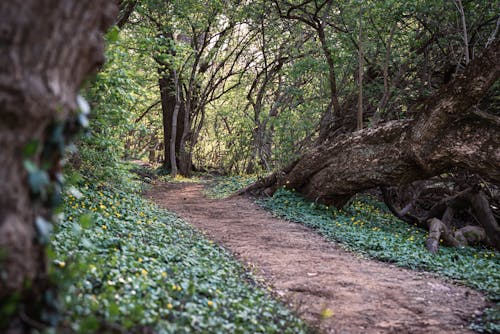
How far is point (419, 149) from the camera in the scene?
9438mm

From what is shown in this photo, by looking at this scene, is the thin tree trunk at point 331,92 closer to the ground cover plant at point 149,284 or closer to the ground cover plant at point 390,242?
the ground cover plant at point 390,242

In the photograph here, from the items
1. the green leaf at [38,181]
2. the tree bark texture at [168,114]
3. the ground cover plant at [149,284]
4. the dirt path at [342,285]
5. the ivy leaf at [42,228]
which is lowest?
the dirt path at [342,285]

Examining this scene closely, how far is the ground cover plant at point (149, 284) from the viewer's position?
285cm

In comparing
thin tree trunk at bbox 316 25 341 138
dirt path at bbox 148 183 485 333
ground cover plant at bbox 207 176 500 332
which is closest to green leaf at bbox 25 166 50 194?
dirt path at bbox 148 183 485 333

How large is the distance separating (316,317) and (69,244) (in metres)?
2.69

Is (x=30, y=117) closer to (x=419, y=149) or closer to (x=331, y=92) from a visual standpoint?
(x=419, y=149)

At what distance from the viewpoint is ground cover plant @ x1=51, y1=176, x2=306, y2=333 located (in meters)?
2.85

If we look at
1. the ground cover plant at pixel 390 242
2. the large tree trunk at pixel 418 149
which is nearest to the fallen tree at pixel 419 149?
the large tree trunk at pixel 418 149

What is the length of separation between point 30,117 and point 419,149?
8.80 metres

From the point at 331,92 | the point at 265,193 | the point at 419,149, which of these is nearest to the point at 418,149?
the point at 419,149

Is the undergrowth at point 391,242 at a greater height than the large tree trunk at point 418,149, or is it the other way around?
the large tree trunk at point 418,149

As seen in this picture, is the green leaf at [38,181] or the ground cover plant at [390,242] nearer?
the green leaf at [38,181]

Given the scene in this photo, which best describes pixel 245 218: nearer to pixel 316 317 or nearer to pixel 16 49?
pixel 316 317

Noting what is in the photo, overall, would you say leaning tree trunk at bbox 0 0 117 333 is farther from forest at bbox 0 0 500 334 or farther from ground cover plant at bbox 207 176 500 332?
ground cover plant at bbox 207 176 500 332
